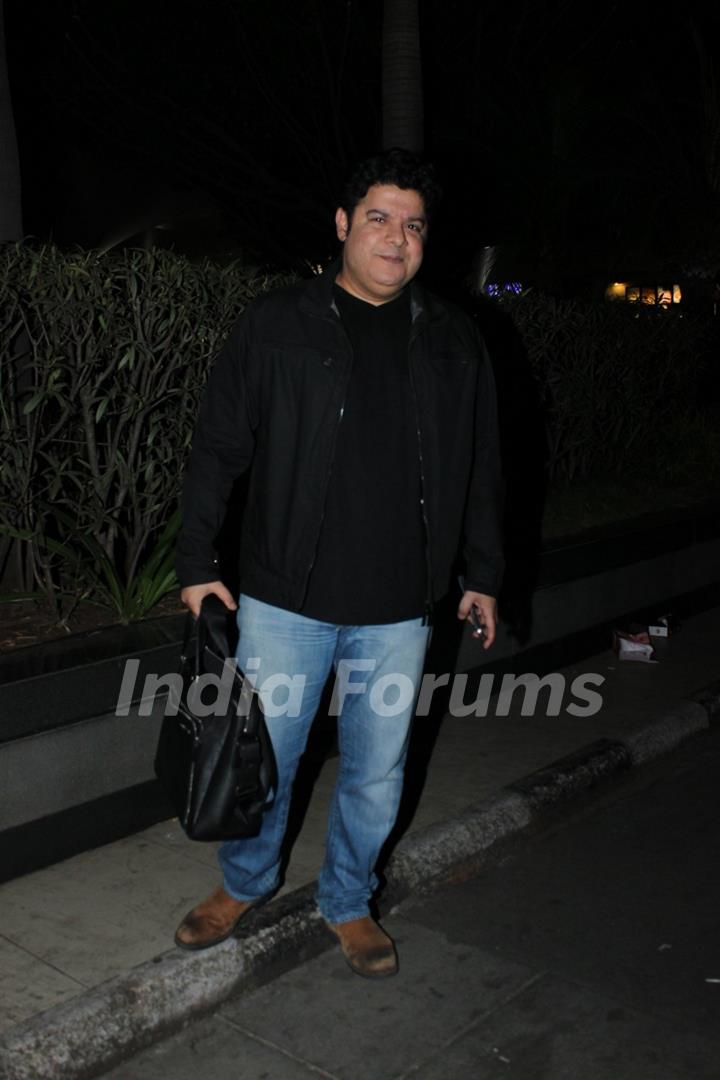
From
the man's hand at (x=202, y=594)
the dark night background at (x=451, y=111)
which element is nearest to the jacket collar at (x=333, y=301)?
the man's hand at (x=202, y=594)

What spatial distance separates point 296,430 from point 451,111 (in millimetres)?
14483

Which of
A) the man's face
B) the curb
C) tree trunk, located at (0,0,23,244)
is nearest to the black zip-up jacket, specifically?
the man's face

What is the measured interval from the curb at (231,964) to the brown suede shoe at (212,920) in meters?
0.03

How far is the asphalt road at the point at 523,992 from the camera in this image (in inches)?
133

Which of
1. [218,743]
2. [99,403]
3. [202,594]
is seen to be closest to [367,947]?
[218,743]

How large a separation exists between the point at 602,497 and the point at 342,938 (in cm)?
539

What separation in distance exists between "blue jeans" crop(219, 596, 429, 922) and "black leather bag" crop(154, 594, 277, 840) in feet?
0.42

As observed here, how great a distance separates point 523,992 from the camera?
148 inches

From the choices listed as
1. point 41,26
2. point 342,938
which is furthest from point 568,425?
point 41,26

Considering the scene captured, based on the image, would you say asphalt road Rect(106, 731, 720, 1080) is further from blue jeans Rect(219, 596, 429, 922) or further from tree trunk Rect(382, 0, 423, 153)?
tree trunk Rect(382, 0, 423, 153)

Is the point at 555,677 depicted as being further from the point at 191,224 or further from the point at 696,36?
the point at 191,224

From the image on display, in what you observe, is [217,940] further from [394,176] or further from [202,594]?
[394,176]

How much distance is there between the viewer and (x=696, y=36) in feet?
52.1

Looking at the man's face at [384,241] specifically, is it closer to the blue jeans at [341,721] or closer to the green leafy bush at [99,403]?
the blue jeans at [341,721]
